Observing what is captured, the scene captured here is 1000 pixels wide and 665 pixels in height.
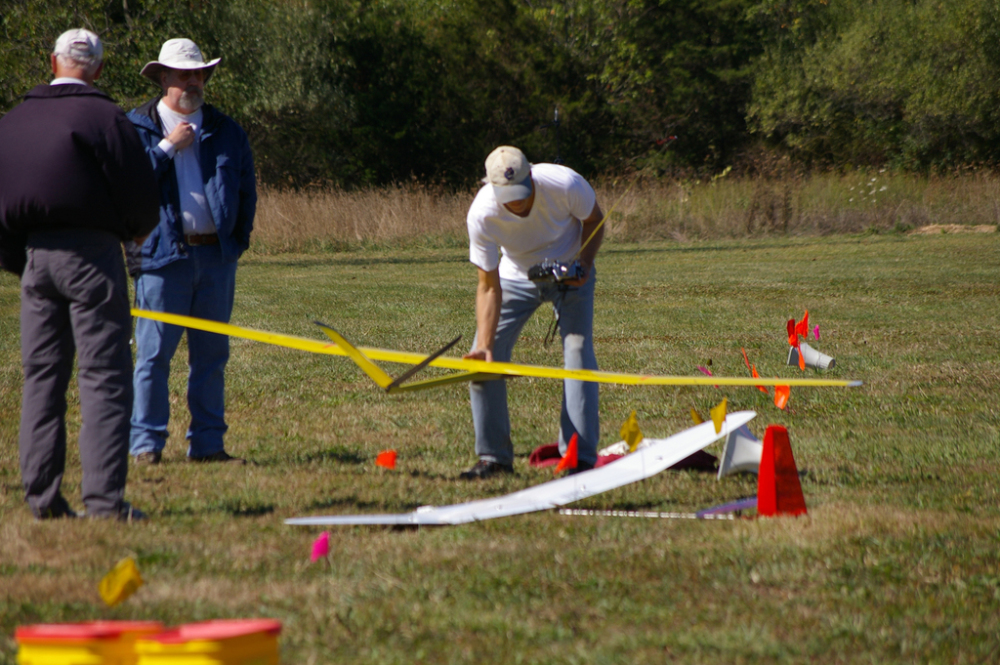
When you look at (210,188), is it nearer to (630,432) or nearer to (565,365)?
(565,365)

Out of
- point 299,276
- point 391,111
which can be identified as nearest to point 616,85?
point 391,111

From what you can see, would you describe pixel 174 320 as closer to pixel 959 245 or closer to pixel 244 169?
pixel 244 169

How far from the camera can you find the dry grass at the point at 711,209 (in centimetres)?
2550

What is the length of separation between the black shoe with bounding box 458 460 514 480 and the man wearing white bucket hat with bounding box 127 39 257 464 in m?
1.27

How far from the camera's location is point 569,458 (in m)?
4.78

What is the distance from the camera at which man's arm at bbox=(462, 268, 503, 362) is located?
15.6 ft

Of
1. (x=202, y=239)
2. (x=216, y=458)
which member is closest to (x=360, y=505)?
(x=216, y=458)

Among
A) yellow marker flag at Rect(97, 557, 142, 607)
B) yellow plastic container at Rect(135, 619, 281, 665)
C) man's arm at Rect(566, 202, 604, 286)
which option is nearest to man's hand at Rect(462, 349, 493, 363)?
man's arm at Rect(566, 202, 604, 286)

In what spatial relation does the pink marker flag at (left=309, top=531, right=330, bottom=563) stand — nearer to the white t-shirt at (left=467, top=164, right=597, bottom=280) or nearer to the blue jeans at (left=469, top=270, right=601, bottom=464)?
the blue jeans at (left=469, top=270, right=601, bottom=464)

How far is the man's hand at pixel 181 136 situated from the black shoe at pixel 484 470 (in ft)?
6.98

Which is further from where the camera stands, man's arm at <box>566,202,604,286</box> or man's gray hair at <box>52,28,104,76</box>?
man's arm at <box>566,202,604,286</box>

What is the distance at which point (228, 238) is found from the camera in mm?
5227

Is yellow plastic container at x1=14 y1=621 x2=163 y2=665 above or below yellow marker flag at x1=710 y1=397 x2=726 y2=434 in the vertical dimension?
above

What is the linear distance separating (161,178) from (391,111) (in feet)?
117
